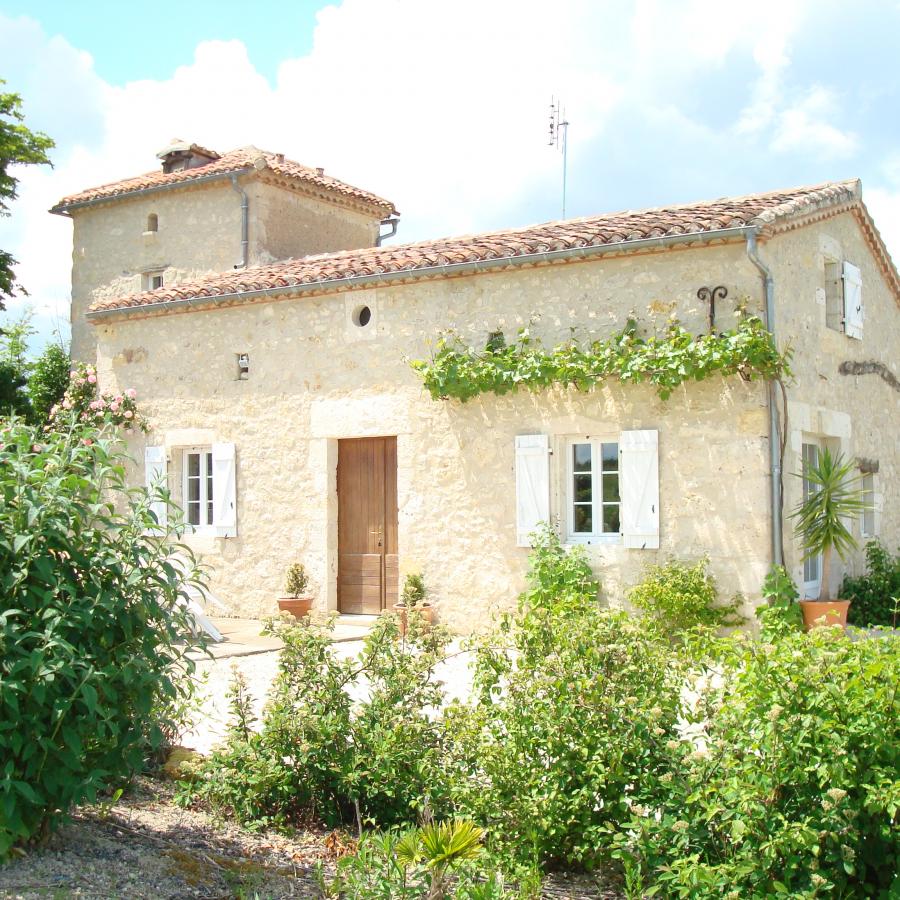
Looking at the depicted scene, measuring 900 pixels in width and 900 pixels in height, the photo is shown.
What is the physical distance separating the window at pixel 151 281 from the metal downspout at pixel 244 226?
203 centimetres

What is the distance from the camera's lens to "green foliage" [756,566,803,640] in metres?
8.72

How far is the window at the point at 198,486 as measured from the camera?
1246cm

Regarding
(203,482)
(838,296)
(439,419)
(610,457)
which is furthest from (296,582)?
(838,296)

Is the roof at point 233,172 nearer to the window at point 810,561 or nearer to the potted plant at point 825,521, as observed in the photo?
the window at point 810,561

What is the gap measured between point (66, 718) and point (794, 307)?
814 cm

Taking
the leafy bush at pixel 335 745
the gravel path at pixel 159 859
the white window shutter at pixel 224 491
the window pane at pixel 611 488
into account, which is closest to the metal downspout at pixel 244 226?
the white window shutter at pixel 224 491

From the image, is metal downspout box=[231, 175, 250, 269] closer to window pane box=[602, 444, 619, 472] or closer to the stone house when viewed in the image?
the stone house

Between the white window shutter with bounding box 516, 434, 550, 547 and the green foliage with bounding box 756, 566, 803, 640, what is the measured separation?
2.10 m

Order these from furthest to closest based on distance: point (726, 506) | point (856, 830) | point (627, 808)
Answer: point (726, 506) < point (627, 808) < point (856, 830)

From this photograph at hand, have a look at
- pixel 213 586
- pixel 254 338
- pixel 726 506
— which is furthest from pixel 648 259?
pixel 213 586

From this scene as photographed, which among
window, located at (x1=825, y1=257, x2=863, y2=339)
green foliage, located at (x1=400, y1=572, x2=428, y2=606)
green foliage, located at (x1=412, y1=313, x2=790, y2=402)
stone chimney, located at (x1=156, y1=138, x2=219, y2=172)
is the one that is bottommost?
green foliage, located at (x1=400, y1=572, x2=428, y2=606)

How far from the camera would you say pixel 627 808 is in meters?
3.69

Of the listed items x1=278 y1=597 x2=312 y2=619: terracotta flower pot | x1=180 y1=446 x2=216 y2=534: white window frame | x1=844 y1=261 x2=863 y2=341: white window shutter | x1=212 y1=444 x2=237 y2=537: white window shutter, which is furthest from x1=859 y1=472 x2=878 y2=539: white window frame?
x1=180 y1=446 x2=216 y2=534: white window frame

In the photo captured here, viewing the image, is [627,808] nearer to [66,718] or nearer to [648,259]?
[66,718]
